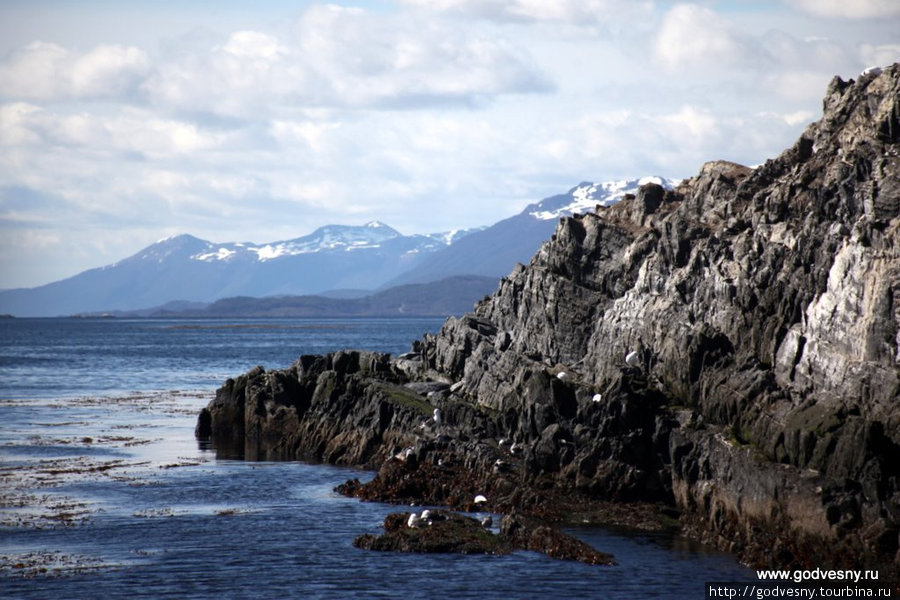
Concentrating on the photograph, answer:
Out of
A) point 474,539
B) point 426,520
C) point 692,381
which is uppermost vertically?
point 692,381

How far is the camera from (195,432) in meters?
69.3

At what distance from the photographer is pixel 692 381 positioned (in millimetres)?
47562

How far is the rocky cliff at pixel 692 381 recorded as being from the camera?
1483 inches

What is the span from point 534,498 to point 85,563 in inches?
726

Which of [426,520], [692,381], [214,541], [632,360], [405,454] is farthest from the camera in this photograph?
[405,454]

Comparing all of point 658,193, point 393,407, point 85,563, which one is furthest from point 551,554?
point 658,193

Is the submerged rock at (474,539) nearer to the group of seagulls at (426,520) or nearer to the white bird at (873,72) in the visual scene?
the group of seagulls at (426,520)

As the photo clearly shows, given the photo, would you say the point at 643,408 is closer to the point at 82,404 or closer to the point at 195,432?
the point at 195,432

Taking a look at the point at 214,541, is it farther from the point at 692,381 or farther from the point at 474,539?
the point at 692,381

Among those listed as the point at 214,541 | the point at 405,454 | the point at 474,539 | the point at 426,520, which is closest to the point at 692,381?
the point at 474,539

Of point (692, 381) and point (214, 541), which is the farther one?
point (692, 381)

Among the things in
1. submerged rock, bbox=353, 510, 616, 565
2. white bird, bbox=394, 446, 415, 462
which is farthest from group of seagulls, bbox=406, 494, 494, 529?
white bird, bbox=394, 446, 415, 462

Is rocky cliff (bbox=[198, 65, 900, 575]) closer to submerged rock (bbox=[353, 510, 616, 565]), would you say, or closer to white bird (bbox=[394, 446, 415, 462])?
white bird (bbox=[394, 446, 415, 462])

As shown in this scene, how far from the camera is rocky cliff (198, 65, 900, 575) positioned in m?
37.7
